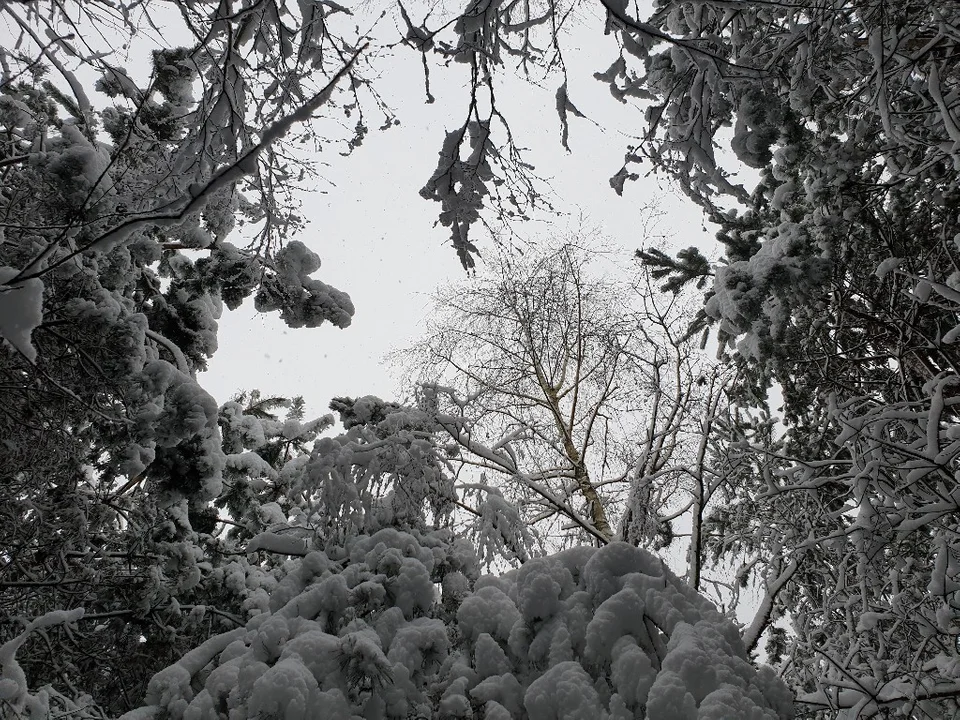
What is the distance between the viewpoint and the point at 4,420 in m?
4.06

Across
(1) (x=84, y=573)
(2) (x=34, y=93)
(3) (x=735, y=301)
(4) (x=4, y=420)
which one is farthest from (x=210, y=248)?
(3) (x=735, y=301)

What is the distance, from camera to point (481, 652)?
8.89 feet

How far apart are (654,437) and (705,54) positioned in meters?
4.84

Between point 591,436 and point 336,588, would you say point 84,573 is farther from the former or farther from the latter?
point 591,436

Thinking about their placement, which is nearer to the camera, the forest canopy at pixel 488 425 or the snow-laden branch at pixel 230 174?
the snow-laden branch at pixel 230 174

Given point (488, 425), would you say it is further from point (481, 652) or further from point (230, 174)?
point (230, 174)

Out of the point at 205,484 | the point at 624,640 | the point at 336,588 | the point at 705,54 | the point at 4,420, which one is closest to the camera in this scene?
the point at 705,54

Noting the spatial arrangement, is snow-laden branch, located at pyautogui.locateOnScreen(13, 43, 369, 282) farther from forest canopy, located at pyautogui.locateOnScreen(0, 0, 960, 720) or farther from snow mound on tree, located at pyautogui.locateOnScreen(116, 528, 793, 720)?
snow mound on tree, located at pyautogui.locateOnScreen(116, 528, 793, 720)

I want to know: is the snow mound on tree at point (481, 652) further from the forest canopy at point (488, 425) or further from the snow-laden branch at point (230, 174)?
the snow-laden branch at point (230, 174)

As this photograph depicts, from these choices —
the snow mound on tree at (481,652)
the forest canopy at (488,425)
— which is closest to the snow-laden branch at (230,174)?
the forest canopy at (488,425)

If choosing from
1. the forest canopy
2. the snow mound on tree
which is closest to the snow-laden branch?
the forest canopy

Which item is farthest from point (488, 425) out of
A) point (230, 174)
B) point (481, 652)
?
point (230, 174)

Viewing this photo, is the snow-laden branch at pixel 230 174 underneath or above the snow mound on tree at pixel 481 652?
above

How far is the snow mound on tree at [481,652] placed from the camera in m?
2.31
